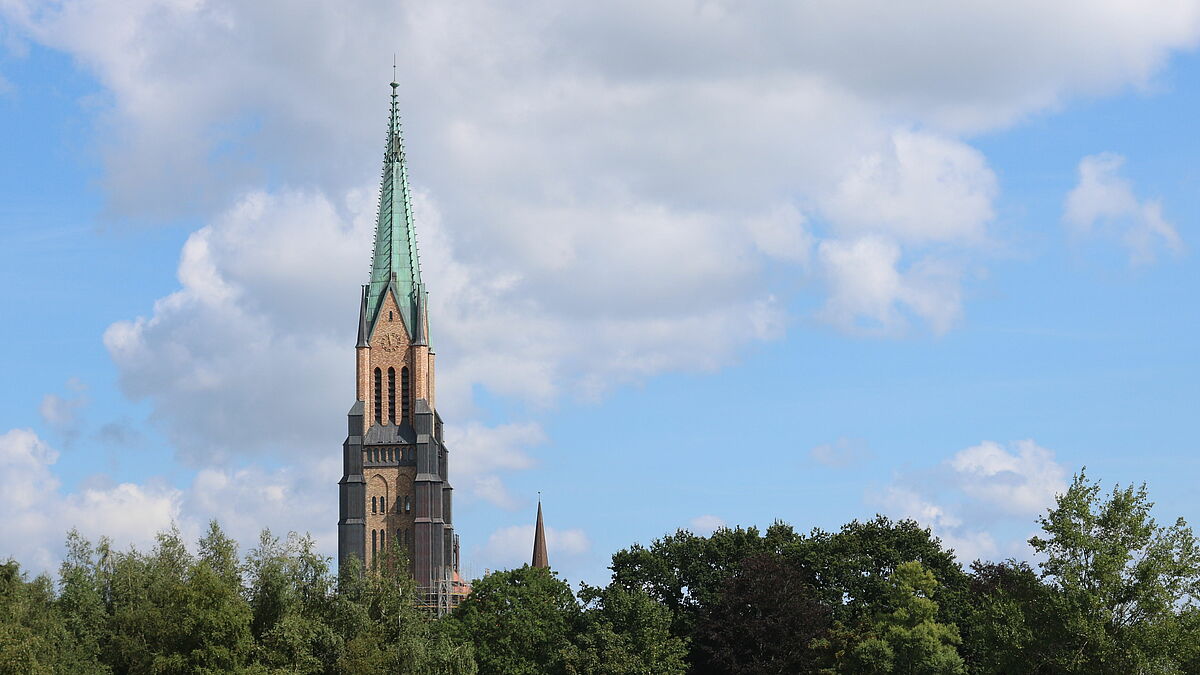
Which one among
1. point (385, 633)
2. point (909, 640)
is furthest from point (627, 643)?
point (385, 633)

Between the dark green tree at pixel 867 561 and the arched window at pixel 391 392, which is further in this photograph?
the arched window at pixel 391 392

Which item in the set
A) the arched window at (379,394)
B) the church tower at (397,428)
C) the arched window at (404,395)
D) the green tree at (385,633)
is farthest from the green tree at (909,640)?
the arched window at (379,394)

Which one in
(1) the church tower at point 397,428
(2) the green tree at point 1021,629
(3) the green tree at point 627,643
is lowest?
(2) the green tree at point 1021,629

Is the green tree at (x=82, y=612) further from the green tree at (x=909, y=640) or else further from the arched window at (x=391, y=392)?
the arched window at (x=391, y=392)

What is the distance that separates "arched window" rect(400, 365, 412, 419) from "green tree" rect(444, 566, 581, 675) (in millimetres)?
48750

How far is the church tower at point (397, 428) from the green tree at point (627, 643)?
47996mm

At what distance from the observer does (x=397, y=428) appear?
14900 centimetres

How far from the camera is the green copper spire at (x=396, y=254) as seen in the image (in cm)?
15288

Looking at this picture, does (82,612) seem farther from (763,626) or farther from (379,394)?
(379,394)

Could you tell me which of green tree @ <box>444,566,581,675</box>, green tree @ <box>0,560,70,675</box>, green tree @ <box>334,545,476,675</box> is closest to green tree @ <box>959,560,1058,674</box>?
green tree @ <box>334,545,476,675</box>

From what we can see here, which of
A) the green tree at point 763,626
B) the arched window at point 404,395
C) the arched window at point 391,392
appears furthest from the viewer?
the arched window at point 404,395

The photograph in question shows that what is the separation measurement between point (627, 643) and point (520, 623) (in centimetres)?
783

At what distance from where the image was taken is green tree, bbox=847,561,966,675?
83250 mm

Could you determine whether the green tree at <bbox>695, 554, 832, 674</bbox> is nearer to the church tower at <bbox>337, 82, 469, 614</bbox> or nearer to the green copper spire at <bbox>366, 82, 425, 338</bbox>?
the church tower at <bbox>337, 82, 469, 614</bbox>
